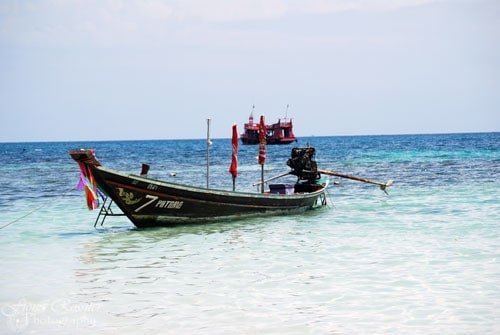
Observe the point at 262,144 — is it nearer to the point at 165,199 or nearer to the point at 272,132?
the point at 165,199

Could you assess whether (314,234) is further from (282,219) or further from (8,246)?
(8,246)

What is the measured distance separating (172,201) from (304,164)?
7917 millimetres

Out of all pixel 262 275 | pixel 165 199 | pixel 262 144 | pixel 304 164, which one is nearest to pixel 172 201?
pixel 165 199

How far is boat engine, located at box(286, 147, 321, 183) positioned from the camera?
27188 mm

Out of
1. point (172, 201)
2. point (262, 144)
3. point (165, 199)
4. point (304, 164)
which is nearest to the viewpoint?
point (165, 199)

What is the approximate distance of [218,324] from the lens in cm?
1054

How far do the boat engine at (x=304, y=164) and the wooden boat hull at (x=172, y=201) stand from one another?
2.92 meters

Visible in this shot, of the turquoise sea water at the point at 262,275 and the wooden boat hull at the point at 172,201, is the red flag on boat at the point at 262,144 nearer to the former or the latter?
the wooden boat hull at the point at 172,201

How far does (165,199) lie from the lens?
2098 centimetres

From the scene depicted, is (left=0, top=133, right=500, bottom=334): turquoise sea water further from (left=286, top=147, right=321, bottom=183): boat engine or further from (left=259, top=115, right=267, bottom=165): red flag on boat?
(left=286, top=147, right=321, bottom=183): boat engine

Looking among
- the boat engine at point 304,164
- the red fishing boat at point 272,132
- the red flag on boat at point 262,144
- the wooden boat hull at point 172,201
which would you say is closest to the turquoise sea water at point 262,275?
the wooden boat hull at point 172,201

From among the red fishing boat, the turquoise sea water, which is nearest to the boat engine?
the turquoise sea water

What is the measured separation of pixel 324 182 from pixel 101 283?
54.4 ft

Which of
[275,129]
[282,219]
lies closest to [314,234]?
[282,219]
